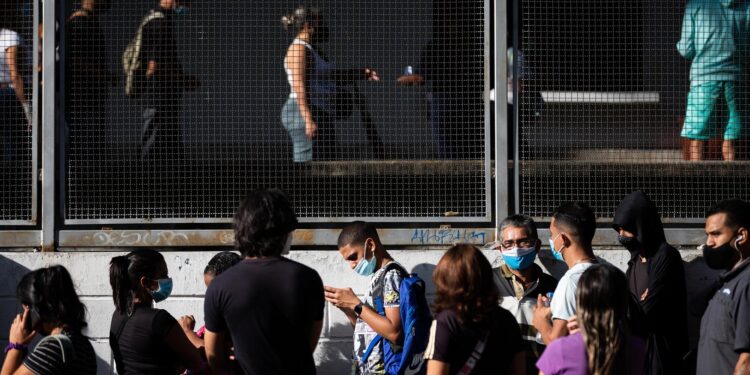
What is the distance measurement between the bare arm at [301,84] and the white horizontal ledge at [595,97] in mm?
1698

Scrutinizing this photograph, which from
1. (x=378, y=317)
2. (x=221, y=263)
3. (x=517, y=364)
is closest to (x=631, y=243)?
(x=378, y=317)

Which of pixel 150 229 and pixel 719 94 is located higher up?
pixel 719 94

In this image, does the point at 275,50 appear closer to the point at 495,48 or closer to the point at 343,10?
the point at 343,10

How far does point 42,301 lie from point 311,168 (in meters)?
2.90

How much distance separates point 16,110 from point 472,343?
14.6 ft

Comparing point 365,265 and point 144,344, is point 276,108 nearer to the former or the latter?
point 365,265

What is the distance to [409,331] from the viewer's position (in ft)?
19.5

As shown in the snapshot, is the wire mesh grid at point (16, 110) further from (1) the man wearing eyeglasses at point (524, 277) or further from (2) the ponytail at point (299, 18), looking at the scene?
(1) the man wearing eyeglasses at point (524, 277)

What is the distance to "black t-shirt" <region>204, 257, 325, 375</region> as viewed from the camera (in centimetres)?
464

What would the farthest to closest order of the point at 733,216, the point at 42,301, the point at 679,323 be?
the point at 679,323 → the point at 733,216 → the point at 42,301

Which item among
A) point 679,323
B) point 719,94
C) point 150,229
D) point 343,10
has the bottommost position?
point 679,323

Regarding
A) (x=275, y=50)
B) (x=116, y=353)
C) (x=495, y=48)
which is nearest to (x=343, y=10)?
(x=275, y=50)

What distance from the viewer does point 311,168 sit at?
7.66 m

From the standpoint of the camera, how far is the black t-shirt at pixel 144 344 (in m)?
5.37
